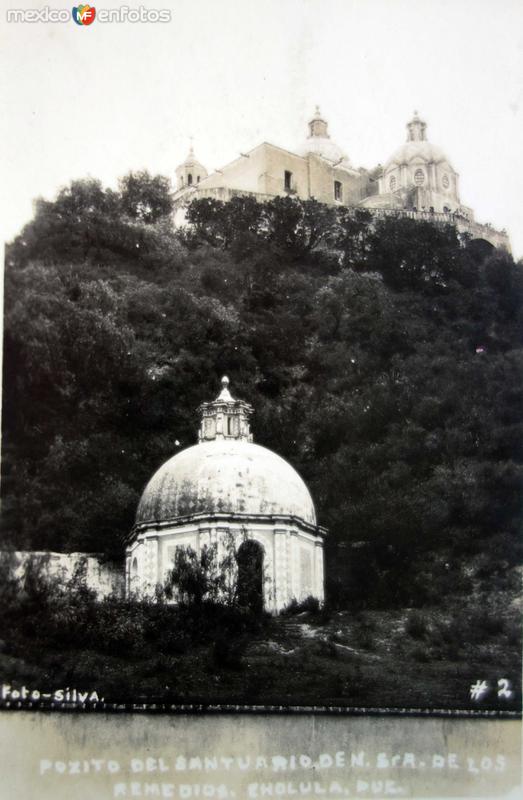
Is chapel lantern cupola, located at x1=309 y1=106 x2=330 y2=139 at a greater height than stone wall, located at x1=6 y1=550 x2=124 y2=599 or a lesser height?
greater

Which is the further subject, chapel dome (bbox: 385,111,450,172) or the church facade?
the church facade

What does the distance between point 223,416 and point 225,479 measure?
2.43ft

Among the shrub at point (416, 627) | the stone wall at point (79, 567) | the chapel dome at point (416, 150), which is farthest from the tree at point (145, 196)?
the shrub at point (416, 627)

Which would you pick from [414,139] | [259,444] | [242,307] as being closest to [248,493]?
[259,444]

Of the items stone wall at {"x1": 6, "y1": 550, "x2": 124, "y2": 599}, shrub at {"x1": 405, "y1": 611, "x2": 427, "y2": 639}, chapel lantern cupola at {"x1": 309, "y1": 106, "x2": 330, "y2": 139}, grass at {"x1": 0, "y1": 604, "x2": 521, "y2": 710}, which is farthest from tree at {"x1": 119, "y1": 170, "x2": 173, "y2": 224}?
shrub at {"x1": 405, "y1": 611, "x2": 427, "y2": 639}

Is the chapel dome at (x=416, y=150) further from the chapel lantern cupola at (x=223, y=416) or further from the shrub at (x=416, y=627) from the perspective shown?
the shrub at (x=416, y=627)

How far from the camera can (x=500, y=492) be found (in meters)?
13.4

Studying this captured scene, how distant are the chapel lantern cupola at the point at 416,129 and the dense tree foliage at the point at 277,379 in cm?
155

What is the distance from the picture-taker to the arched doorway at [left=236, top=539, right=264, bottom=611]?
42.8 feet

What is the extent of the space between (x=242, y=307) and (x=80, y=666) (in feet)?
15.0

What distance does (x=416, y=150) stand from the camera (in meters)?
15.6

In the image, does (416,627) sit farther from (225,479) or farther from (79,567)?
(79,567)

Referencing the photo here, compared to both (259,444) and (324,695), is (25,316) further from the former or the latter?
(324,695)

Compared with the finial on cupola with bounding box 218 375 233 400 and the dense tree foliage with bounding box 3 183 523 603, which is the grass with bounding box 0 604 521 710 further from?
the finial on cupola with bounding box 218 375 233 400
